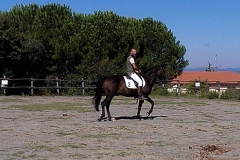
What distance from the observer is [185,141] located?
1105cm

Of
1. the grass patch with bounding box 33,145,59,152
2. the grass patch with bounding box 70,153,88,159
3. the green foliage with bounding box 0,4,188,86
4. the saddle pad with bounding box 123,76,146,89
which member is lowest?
the grass patch with bounding box 70,153,88,159

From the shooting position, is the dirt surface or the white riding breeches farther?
the white riding breeches

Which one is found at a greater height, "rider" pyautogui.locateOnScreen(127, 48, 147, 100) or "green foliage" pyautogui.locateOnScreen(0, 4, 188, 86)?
"green foliage" pyautogui.locateOnScreen(0, 4, 188, 86)

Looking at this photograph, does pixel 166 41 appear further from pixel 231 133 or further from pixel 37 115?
pixel 231 133

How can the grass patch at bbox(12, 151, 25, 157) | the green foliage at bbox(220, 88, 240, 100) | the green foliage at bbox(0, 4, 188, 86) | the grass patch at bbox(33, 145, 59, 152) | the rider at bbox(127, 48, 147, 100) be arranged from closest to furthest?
the grass patch at bbox(12, 151, 25, 157) < the grass patch at bbox(33, 145, 59, 152) < the rider at bbox(127, 48, 147, 100) < the green foliage at bbox(220, 88, 240, 100) < the green foliage at bbox(0, 4, 188, 86)

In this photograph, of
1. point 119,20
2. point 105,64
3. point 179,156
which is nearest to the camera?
point 179,156

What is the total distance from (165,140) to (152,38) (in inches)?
1411

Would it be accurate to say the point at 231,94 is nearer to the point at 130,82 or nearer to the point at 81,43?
the point at 81,43

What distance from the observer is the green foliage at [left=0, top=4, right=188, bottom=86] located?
3919cm

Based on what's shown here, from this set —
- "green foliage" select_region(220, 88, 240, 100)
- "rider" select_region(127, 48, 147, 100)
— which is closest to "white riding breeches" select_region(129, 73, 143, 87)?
"rider" select_region(127, 48, 147, 100)

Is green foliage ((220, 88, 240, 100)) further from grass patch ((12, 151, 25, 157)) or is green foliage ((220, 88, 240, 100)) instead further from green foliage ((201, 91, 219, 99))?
grass patch ((12, 151, 25, 157))

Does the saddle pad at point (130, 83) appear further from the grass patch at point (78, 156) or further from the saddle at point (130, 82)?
the grass patch at point (78, 156)

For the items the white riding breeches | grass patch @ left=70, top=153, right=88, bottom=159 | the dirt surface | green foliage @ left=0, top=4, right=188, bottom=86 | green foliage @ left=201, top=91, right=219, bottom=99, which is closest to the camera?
Result: grass patch @ left=70, top=153, right=88, bottom=159

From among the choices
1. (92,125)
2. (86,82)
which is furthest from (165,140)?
(86,82)
